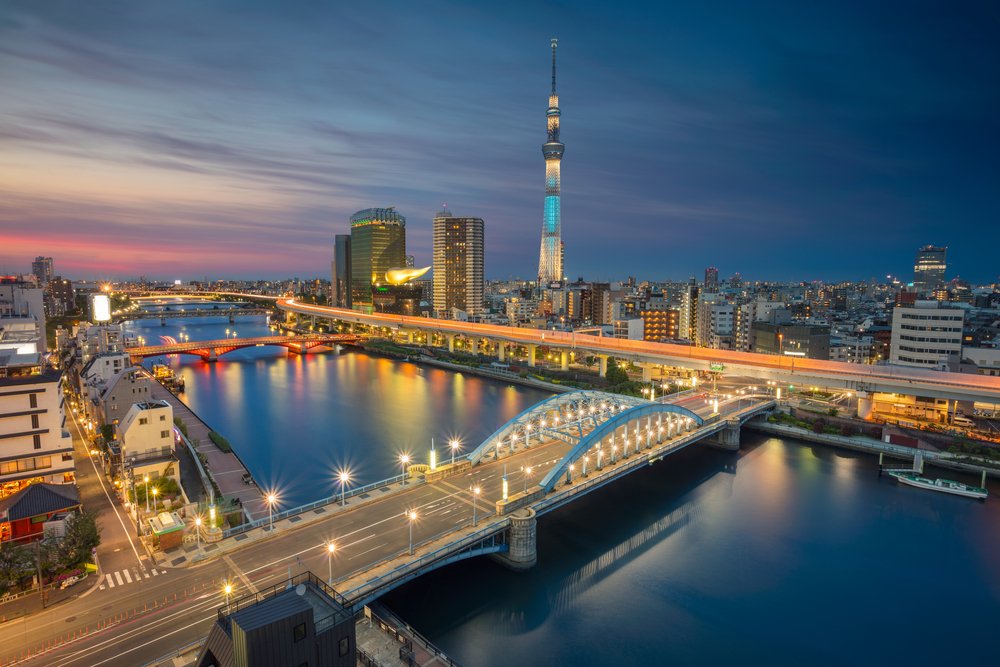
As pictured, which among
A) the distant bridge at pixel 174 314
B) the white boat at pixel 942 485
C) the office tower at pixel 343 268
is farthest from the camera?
the office tower at pixel 343 268

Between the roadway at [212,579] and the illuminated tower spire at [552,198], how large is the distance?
335ft

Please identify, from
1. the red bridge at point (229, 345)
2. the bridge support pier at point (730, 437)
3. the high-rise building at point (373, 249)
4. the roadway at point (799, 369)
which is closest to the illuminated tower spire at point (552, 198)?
the high-rise building at point (373, 249)

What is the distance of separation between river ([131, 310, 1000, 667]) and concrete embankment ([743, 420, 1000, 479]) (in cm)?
74

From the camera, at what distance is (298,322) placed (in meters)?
98.4

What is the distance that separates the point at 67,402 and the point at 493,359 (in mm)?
36647

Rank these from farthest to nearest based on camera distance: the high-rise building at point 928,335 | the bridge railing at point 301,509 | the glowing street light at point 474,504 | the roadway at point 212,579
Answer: the high-rise building at point 928,335
the glowing street light at point 474,504
the bridge railing at point 301,509
the roadway at point 212,579

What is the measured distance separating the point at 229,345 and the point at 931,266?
140706mm

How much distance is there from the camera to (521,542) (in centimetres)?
1812

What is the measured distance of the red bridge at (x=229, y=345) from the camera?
5531 centimetres

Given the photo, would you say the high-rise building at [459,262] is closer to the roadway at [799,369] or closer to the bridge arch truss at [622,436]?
the roadway at [799,369]

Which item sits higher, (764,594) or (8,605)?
(8,605)

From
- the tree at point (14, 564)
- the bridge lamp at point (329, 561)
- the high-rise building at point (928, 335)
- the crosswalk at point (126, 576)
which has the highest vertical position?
the high-rise building at point (928, 335)

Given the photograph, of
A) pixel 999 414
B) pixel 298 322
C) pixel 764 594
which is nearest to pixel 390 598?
pixel 764 594

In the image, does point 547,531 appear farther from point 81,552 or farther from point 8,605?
point 8,605
